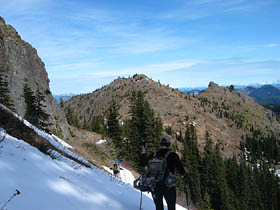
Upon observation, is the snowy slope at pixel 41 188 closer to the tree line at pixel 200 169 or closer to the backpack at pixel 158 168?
the backpack at pixel 158 168

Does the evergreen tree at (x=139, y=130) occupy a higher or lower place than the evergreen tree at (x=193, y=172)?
higher

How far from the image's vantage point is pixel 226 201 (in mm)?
55688

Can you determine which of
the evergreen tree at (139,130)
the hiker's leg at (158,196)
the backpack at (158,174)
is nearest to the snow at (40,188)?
the hiker's leg at (158,196)

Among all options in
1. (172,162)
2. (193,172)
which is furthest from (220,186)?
(172,162)

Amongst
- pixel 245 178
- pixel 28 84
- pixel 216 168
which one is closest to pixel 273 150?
pixel 245 178

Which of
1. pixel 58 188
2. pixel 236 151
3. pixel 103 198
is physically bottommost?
pixel 236 151

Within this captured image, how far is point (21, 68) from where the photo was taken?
34.3 metres

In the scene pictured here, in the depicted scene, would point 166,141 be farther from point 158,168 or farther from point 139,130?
point 139,130

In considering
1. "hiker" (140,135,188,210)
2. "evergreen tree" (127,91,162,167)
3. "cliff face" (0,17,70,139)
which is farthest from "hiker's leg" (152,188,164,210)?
"evergreen tree" (127,91,162,167)

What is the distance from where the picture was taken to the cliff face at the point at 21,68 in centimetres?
3148

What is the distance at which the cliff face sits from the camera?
3148cm

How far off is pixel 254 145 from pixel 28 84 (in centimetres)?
20260

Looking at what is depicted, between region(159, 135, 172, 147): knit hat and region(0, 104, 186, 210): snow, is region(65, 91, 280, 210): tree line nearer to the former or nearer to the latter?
region(0, 104, 186, 210): snow

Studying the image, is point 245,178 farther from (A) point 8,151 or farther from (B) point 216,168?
(A) point 8,151
